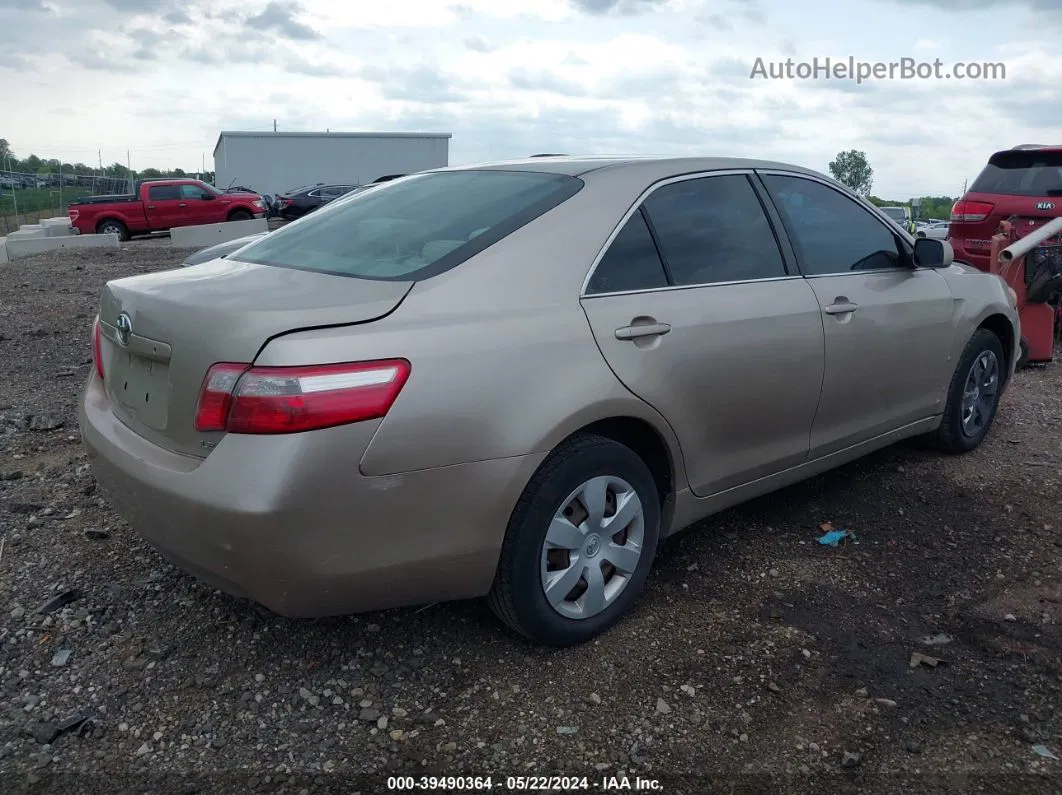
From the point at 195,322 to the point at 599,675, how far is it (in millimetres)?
1620

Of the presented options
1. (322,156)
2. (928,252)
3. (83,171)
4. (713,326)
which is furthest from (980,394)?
(83,171)

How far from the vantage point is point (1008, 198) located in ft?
27.9

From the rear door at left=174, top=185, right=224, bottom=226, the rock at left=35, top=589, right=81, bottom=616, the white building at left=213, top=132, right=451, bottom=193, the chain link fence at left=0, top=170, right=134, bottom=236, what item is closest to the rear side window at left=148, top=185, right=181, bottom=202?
the rear door at left=174, top=185, right=224, bottom=226

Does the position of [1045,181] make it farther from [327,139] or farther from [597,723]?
[327,139]

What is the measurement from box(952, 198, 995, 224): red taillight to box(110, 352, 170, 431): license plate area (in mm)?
8040

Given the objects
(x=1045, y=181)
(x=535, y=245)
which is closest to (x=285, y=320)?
(x=535, y=245)

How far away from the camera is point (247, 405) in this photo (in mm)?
2398

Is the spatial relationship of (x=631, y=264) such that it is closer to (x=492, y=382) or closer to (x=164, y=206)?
(x=492, y=382)

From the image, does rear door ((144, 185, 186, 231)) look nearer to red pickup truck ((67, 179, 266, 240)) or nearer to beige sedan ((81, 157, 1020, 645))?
red pickup truck ((67, 179, 266, 240))

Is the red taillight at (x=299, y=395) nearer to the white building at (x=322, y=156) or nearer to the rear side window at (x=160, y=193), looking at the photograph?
the rear side window at (x=160, y=193)

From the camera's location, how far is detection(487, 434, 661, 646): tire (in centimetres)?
277

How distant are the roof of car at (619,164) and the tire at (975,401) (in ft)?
5.41

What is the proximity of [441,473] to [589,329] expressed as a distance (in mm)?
701

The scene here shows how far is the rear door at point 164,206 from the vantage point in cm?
2391
